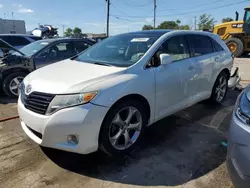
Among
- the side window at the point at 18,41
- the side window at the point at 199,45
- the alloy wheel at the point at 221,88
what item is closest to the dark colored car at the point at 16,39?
the side window at the point at 18,41

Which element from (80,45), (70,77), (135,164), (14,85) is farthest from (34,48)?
(135,164)

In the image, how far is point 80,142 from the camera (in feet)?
8.09

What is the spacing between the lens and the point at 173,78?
A: 3.32 meters

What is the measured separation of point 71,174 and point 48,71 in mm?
1461

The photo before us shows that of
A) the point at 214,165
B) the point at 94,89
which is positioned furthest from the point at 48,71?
the point at 214,165

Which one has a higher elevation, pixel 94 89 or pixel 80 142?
pixel 94 89

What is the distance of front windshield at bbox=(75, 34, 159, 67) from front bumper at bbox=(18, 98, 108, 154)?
913 millimetres

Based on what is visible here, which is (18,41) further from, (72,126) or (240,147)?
(240,147)

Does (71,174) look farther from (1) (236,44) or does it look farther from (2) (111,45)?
(1) (236,44)

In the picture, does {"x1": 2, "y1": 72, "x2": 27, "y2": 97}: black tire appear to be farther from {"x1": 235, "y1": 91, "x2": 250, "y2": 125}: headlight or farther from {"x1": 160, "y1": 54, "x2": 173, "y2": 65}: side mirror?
{"x1": 235, "y1": 91, "x2": 250, "y2": 125}: headlight

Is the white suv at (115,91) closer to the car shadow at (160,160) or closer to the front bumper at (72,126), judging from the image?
the front bumper at (72,126)

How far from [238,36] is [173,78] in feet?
44.3

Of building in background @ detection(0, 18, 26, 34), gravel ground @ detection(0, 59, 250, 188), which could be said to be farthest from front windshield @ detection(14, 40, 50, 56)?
building in background @ detection(0, 18, 26, 34)

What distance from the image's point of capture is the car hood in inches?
98.6
